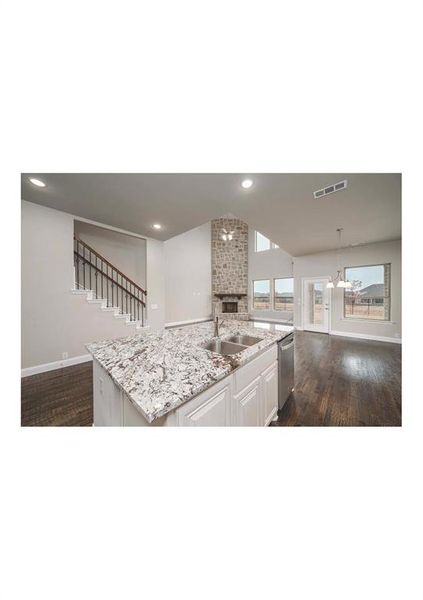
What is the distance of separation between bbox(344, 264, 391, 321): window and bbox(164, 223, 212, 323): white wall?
4.47m

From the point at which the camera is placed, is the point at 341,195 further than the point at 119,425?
Yes

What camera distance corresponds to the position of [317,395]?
1.99 meters

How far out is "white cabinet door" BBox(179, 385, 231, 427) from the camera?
30.0 inches

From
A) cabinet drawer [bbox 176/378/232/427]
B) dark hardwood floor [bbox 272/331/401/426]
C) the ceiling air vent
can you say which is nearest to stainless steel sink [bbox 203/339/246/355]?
cabinet drawer [bbox 176/378/232/427]

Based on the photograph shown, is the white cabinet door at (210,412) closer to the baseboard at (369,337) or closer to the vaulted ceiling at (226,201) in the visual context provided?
the vaulted ceiling at (226,201)

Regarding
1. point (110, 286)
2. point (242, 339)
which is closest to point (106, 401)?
point (242, 339)

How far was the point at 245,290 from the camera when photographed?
8.00 m

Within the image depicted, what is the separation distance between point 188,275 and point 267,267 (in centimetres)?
309

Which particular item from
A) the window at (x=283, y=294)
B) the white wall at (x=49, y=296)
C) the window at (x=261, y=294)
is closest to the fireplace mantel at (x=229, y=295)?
the window at (x=261, y=294)

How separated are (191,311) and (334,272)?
4.48 metres

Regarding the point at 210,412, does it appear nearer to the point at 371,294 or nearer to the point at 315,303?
the point at 371,294

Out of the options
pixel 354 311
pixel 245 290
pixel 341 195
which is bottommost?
pixel 354 311
